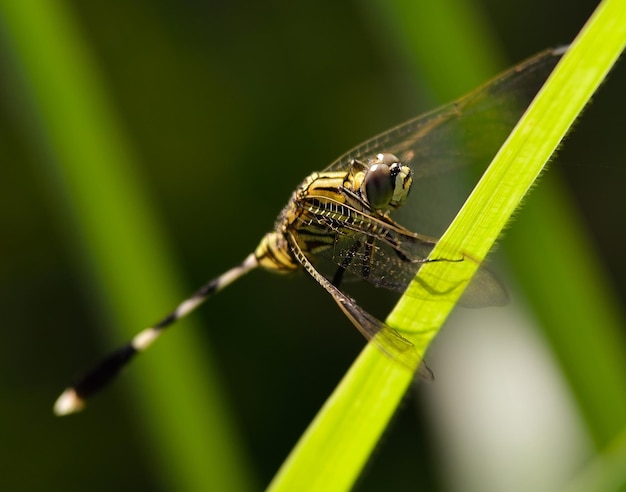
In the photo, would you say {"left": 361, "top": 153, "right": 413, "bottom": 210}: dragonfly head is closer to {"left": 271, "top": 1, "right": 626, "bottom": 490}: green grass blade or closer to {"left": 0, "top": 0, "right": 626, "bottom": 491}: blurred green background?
{"left": 271, "top": 1, "right": 626, "bottom": 490}: green grass blade

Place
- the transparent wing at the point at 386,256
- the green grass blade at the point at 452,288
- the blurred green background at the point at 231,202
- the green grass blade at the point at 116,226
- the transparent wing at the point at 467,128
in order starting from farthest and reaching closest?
the blurred green background at the point at 231,202
the green grass blade at the point at 116,226
the transparent wing at the point at 467,128
the transparent wing at the point at 386,256
the green grass blade at the point at 452,288

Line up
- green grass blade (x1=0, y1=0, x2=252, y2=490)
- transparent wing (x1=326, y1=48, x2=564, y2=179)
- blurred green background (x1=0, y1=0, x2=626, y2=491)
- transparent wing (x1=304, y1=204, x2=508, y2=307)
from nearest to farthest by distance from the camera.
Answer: transparent wing (x1=304, y1=204, x2=508, y2=307)
transparent wing (x1=326, y1=48, x2=564, y2=179)
green grass blade (x1=0, y1=0, x2=252, y2=490)
blurred green background (x1=0, y1=0, x2=626, y2=491)

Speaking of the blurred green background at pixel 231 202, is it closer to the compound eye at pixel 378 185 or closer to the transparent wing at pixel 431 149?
the transparent wing at pixel 431 149

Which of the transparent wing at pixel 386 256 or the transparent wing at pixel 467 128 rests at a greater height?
the transparent wing at pixel 467 128

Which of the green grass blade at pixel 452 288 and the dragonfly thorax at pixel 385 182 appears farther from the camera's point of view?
the dragonfly thorax at pixel 385 182

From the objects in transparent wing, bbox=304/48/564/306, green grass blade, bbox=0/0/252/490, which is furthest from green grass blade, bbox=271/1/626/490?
green grass blade, bbox=0/0/252/490

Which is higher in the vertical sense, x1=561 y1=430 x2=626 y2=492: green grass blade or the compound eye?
the compound eye

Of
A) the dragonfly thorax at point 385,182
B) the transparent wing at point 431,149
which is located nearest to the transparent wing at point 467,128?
the transparent wing at point 431,149
